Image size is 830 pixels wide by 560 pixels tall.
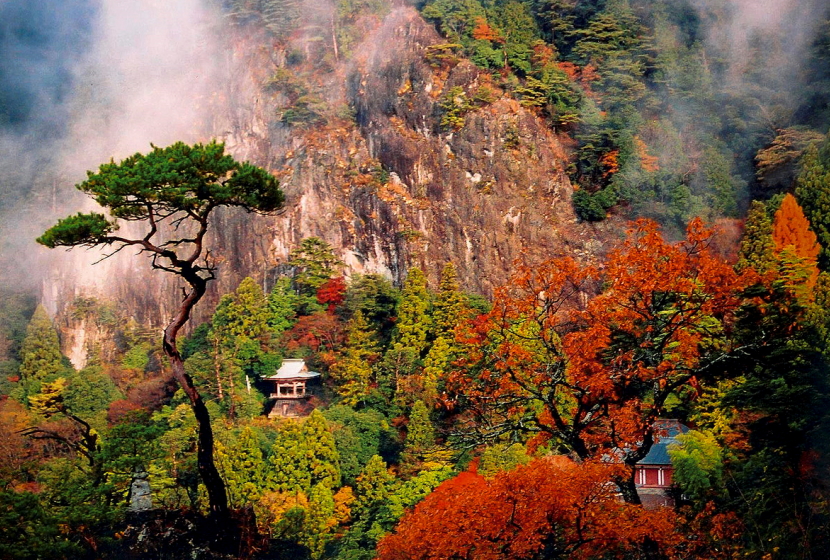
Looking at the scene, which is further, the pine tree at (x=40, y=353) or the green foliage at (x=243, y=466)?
the pine tree at (x=40, y=353)

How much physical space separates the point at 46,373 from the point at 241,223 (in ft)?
34.5

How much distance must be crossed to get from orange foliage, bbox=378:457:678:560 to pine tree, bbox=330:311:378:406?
19827 mm

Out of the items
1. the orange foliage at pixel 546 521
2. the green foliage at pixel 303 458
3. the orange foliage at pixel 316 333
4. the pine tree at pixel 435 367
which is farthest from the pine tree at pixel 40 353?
the orange foliage at pixel 546 521

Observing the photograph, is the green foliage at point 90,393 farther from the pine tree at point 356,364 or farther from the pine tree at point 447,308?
the pine tree at point 447,308

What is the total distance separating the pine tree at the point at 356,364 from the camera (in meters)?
39.2

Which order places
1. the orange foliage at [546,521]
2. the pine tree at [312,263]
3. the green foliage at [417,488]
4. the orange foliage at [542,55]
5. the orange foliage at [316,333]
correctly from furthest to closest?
the orange foliage at [542,55] → the pine tree at [312,263] → the orange foliage at [316,333] → the green foliage at [417,488] → the orange foliage at [546,521]

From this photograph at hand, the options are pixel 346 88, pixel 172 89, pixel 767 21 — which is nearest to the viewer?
pixel 767 21

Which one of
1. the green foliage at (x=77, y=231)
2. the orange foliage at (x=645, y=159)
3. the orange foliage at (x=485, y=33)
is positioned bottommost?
the green foliage at (x=77, y=231)

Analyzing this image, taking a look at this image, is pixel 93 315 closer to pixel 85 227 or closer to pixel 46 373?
pixel 46 373

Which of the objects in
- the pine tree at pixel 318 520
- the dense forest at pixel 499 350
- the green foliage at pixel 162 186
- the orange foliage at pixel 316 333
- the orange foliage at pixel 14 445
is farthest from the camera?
the orange foliage at pixel 316 333

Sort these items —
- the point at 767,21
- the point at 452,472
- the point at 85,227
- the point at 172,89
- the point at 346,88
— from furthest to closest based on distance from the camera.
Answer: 1. the point at 172,89
2. the point at 346,88
3. the point at 767,21
4. the point at 452,472
5. the point at 85,227

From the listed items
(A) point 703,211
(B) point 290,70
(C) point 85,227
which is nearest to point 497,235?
(A) point 703,211

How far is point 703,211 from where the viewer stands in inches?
1658

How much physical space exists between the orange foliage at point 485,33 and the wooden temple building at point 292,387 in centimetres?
1712
